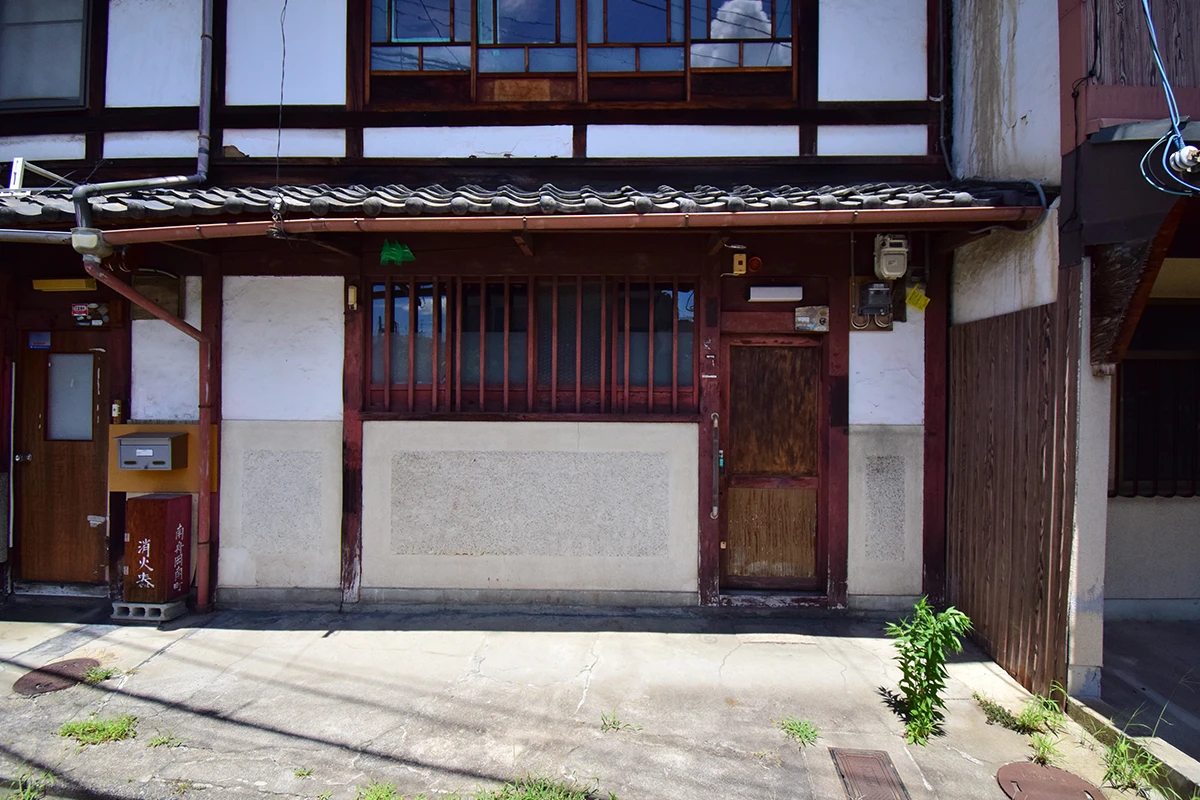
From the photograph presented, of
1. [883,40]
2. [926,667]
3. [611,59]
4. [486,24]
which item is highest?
[486,24]

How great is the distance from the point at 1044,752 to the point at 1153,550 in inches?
117

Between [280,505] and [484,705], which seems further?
[280,505]

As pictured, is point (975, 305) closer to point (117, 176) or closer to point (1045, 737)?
point (1045, 737)

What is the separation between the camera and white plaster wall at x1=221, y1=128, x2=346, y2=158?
5621mm

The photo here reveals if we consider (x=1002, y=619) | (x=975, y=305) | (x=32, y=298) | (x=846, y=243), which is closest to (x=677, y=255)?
(x=846, y=243)

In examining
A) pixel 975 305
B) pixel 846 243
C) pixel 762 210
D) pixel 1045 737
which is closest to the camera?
pixel 1045 737

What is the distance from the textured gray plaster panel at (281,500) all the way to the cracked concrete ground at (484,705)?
64cm

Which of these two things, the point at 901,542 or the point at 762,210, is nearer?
the point at 762,210

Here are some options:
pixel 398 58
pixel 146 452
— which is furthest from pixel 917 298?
pixel 146 452

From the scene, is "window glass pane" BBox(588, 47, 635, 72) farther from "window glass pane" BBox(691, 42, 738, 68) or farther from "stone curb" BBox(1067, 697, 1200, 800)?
"stone curb" BBox(1067, 697, 1200, 800)

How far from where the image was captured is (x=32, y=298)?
5.54 m

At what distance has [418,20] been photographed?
5.62 metres

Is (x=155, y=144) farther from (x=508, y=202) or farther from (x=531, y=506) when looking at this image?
(x=531, y=506)

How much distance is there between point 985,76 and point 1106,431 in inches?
123
